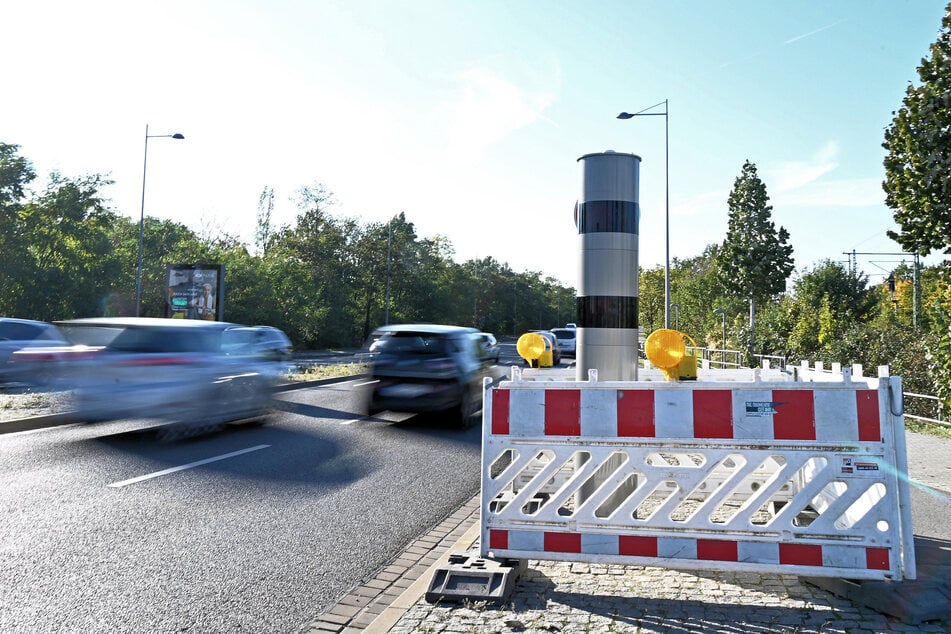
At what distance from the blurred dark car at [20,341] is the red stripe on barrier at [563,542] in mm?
15343

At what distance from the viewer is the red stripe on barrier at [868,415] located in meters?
3.71

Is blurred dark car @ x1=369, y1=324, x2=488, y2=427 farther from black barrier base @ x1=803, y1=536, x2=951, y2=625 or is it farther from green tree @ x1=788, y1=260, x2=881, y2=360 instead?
green tree @ x1=788, y1=260, x2=881, y2=360

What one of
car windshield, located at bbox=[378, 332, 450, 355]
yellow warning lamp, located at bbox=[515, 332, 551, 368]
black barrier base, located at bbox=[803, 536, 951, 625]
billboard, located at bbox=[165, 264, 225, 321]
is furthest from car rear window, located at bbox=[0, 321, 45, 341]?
black barrier base, located at bbox=[803, 536, 951, 625]

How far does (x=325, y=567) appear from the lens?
180 inches

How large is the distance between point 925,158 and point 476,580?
831 centimetres

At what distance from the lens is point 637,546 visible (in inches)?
155

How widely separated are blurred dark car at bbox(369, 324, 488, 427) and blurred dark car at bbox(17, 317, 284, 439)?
2.34 meters

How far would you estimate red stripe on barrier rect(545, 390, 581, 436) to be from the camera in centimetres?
403

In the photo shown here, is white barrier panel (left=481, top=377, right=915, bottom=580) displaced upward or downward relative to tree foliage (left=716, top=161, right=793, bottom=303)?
downward

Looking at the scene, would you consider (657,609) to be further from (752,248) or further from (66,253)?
(752,248)

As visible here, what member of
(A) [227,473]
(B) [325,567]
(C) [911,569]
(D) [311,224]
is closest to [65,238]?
(D) [311,224]

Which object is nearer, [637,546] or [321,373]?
[637,546]

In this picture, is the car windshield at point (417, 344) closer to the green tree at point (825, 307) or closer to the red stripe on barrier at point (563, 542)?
the red stripe on barrier at point (563, 542)

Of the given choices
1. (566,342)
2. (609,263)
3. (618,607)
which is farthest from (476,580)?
(566,342)
